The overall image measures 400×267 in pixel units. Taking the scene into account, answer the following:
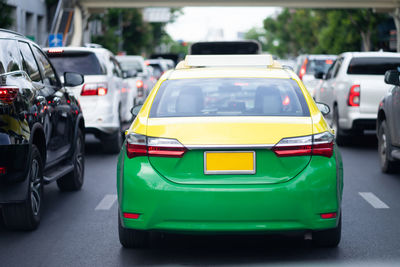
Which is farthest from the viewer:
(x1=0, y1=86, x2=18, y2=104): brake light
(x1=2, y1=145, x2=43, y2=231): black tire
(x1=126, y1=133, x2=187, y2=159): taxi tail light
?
(x1=2, y1=145, x2=43, y2=231): black tire

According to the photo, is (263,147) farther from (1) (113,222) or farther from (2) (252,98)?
A: (1) (113,222)

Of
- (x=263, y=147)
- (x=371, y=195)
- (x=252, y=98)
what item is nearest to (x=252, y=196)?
(x=263, y=147)

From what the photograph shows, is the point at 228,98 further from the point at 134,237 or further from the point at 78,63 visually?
the point at 78,63

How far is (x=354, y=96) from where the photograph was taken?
14.3m

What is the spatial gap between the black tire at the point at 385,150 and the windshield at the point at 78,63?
15.3 ft

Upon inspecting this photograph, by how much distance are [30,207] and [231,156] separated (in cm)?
232

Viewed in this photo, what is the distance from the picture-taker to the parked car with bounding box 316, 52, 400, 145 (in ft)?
46.8

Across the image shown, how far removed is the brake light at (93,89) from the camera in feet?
43.3

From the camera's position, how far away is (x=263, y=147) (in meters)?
5.50

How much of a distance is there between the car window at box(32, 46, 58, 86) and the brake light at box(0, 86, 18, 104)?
1.73 m

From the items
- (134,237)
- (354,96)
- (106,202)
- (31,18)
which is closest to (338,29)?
(31,18)

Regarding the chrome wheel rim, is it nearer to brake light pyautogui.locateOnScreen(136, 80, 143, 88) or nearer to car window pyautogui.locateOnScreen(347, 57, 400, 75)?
car window pyautogui.locateOnScreen(347, 57, 400, 75)

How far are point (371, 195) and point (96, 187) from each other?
10.7 ft

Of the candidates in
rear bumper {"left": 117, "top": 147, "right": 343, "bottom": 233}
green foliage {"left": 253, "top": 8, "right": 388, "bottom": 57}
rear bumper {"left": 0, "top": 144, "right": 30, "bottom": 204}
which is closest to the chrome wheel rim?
rear bumper {"left": 0, "top": 144, "right": 30, "bottom": 204}
